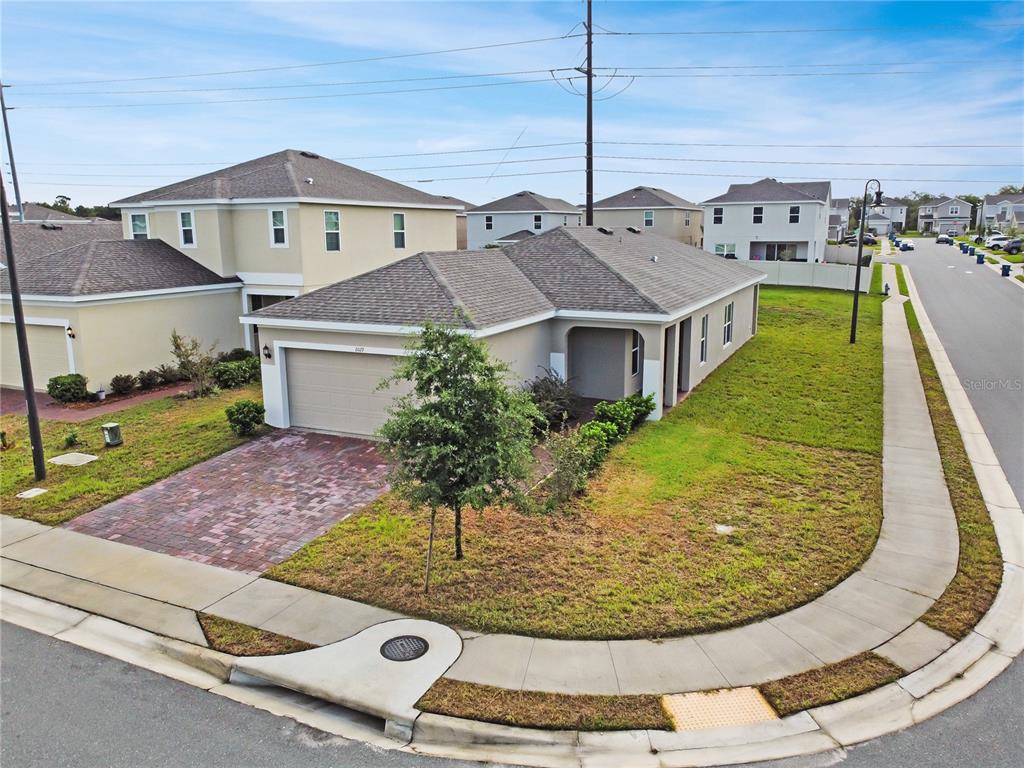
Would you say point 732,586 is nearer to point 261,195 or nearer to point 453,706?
point 453,706

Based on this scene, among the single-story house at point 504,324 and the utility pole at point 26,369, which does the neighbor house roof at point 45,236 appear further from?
the single-story house at point 504,324

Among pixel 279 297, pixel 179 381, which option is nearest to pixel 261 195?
pixel 279 297

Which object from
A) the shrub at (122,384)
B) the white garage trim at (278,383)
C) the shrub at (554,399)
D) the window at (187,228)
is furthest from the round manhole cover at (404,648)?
the window at (187,228)

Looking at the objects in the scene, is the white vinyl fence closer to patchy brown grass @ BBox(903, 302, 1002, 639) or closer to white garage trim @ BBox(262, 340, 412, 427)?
patchy brown grass @ BBox(903, 302, 1002, 639)

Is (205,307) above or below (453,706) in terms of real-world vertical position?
above

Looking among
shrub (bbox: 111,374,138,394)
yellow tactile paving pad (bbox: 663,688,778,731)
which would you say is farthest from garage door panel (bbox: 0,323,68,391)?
yellow tactile paving pad (bbox: 663,688,778,731)
